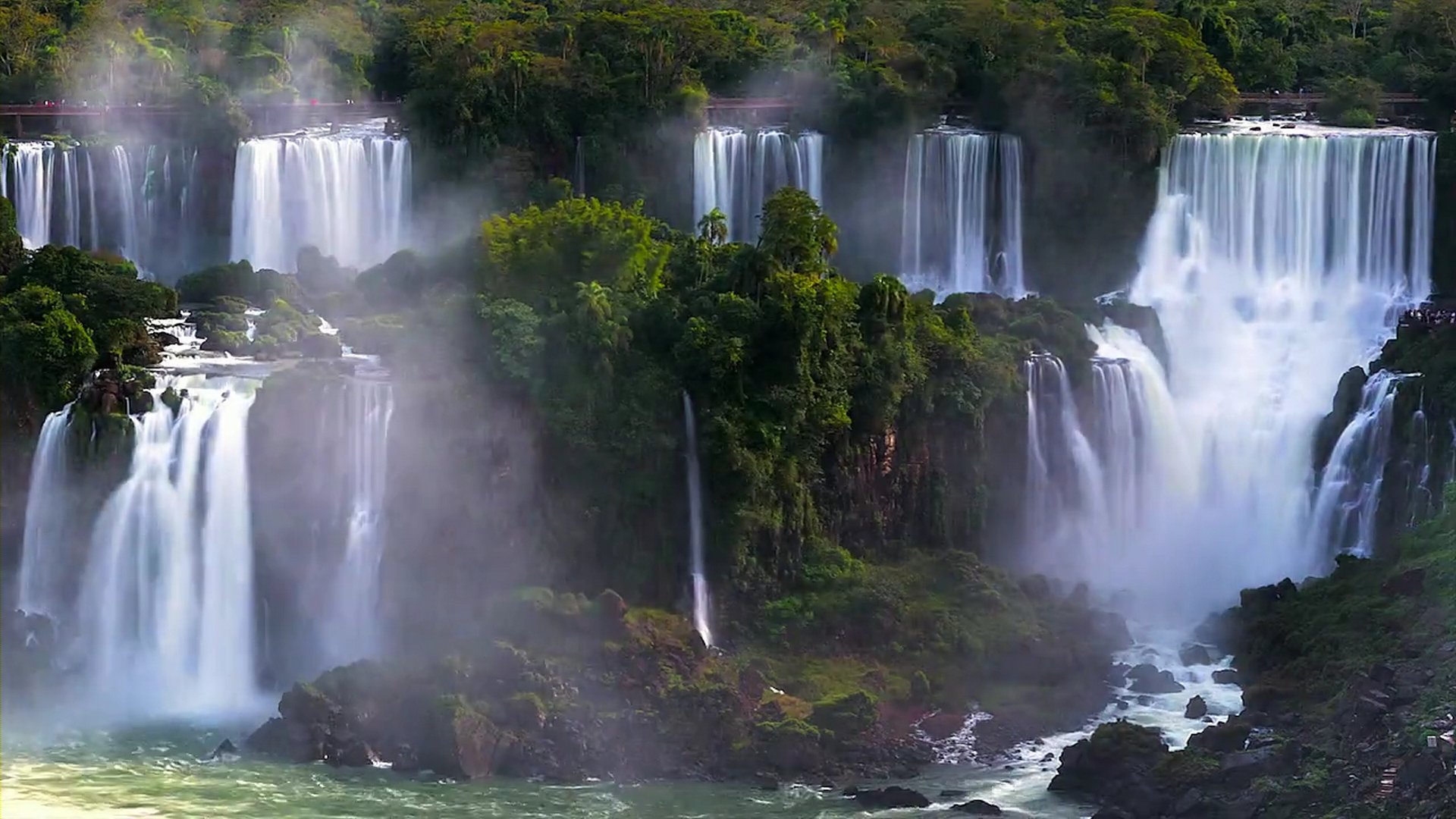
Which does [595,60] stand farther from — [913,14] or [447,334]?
[447,334]

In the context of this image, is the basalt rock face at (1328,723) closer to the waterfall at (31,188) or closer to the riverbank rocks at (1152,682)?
the riverbank rocks at (1152,682)

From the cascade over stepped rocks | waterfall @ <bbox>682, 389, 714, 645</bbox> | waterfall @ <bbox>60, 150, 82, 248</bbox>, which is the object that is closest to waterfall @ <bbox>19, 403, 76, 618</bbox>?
the cascade over stepped rocks

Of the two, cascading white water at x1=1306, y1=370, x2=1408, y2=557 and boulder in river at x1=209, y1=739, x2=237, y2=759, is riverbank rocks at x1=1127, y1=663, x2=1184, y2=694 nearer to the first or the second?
cascading white water at x1=1306, y1=370, x2=1408, y2=557

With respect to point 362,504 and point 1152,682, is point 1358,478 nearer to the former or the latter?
point 1152,682

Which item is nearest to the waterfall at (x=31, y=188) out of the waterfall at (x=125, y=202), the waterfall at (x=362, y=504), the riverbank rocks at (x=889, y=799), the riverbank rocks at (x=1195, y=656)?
the waterfall at (x=125, y=202)

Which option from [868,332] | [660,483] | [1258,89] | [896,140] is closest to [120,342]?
[660,483]

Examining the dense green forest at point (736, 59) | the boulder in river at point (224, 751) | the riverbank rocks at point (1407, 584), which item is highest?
the dense green forest at point (736, 59)
